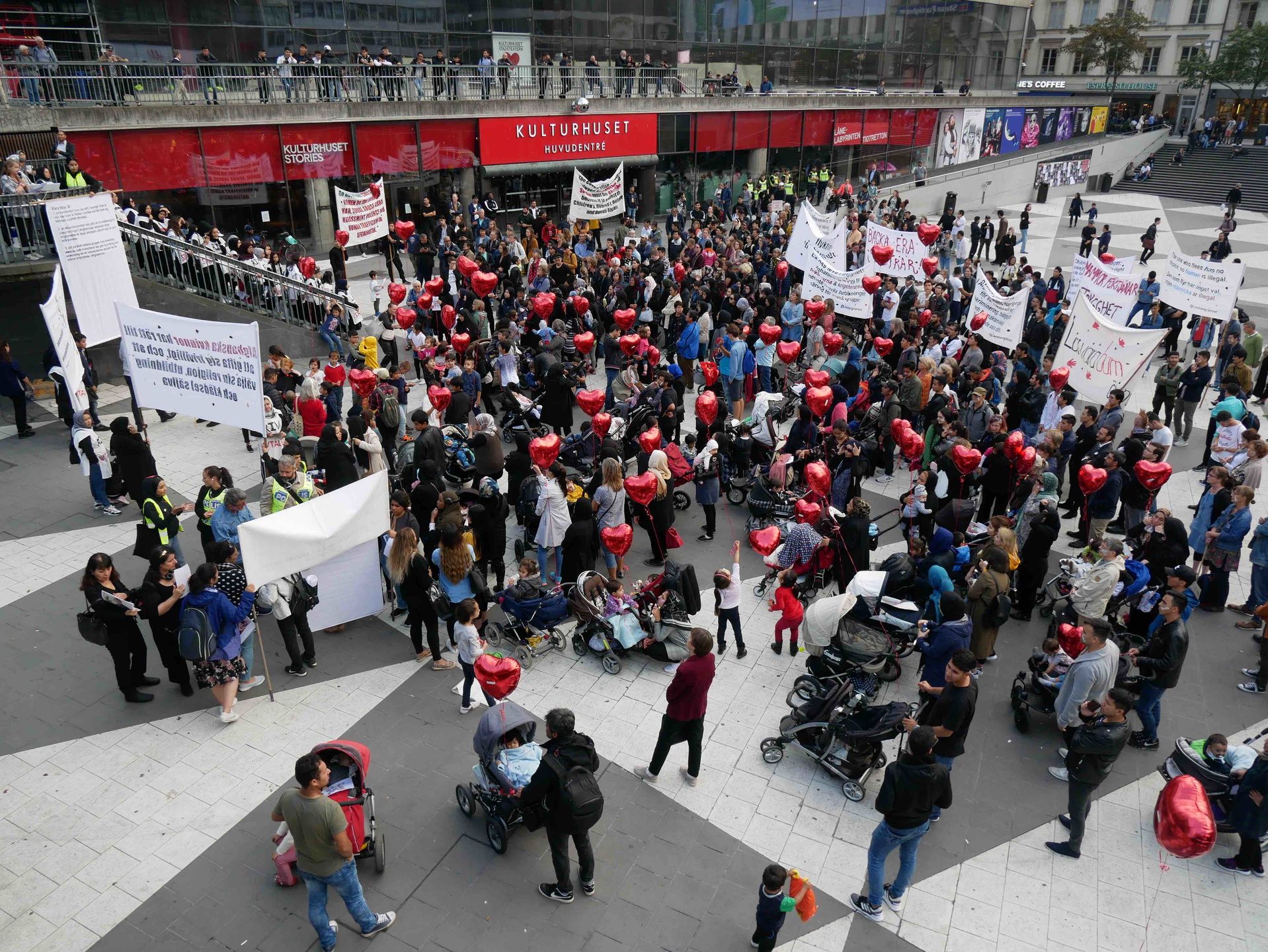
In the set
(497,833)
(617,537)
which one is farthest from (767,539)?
(497,833)

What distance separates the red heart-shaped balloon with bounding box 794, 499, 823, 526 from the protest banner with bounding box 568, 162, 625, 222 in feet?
46.1

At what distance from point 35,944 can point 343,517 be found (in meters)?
3.98

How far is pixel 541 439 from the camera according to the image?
1006cm

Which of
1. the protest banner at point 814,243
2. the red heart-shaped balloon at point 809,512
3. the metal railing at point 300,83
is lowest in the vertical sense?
the red heart-shaped balloon at point 809,512

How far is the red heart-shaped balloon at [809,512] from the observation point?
9.79 metres

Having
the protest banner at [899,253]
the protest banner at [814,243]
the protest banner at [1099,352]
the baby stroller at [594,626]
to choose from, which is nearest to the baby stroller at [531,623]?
the baby stroller at [594,626]

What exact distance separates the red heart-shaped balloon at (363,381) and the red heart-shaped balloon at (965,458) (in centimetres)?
819

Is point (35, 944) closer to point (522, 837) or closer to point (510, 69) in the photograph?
point (522, 837)

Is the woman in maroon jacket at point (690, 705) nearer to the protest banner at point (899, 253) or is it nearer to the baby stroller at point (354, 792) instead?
the baby stroller at point (354, 792)

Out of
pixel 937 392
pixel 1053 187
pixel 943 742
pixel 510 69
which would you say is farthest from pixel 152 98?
pixel 1053 187

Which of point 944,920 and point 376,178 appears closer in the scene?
point 944,920

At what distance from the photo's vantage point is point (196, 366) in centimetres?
975

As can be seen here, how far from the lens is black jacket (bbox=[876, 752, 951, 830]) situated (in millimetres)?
5789

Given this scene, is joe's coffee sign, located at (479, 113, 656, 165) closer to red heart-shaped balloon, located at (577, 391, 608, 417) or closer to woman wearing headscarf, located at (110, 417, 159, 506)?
red heart-shaped balloon, located at (577, 391, 608, 417)
